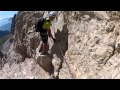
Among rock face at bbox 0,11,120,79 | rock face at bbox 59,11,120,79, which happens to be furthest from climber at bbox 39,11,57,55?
rock face at bbox 59,11,120,79

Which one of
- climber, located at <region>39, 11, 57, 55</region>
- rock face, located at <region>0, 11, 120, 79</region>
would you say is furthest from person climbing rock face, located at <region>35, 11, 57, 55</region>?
rock face, located at <region>0, 11, 120, 79</region>

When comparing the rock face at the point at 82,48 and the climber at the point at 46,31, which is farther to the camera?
the climber at the point at 46,31

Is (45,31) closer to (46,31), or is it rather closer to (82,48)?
(46,31)

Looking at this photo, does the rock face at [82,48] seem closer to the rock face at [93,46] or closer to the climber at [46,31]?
the rock face at [93,46]

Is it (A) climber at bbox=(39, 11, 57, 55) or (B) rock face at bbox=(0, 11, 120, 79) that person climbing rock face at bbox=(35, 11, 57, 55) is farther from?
(B) rock face at bbox=(0, 11, 120, 79)

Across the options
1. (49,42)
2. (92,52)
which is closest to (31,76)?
(49,42)

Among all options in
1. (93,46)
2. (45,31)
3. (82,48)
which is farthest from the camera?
(45,31)

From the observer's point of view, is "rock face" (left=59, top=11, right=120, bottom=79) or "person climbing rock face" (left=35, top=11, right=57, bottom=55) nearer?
"rock face" (left=59, top=11, right=120, bottom=79)

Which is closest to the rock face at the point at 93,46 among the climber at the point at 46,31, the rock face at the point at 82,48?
the rock face at the point at 82,48

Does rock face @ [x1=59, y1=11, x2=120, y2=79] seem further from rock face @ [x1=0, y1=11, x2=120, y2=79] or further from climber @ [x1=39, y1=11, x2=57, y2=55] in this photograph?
climber @ [x1=39, y1=11, x2=57, y2=55]

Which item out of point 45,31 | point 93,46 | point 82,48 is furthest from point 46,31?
point 93,46

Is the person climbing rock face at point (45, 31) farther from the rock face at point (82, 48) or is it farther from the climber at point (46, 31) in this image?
the rock face at point (82, 48)

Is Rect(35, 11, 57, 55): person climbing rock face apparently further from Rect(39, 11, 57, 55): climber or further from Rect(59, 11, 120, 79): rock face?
Rect(59, 11, 120, 79): rock face
